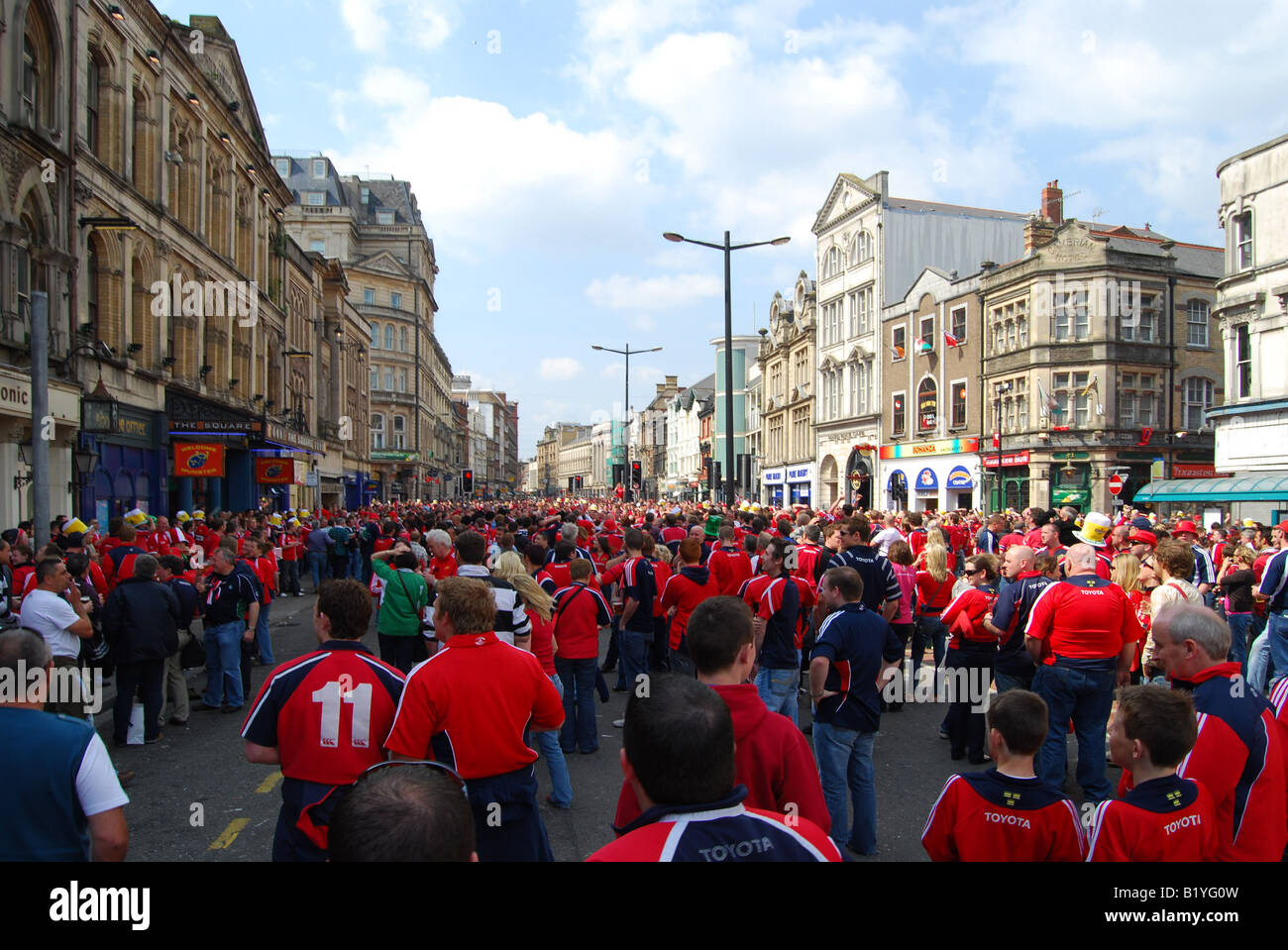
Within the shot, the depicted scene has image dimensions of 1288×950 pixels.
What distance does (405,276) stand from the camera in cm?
6197

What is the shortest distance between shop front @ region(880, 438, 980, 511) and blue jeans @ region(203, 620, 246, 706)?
34438mm

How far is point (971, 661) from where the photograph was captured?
7.42 metres

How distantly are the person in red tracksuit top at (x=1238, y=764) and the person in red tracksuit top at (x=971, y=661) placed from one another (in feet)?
12.1

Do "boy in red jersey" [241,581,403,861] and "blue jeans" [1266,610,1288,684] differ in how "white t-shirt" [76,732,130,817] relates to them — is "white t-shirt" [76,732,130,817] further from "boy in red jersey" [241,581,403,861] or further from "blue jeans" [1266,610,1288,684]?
"blue jeans" [1266,610,1288,684]

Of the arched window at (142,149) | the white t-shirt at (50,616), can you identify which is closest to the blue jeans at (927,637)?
the white t-shirt at (50,616)

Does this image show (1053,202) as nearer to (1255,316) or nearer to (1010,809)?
(1255,316)

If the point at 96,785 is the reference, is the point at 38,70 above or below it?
above

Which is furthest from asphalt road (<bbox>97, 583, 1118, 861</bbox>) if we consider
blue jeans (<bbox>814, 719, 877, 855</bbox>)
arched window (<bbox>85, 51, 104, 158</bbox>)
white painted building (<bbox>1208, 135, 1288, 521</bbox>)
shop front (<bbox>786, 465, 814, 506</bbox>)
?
shop front (<bbox>786, 465, 814, 506</bbox>)

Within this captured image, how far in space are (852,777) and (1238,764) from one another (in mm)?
2369

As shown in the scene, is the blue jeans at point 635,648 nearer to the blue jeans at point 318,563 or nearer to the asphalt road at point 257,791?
the asphalt road at point 257,791

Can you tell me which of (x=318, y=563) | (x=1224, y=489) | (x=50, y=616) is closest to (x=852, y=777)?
(x=50, y=616)
